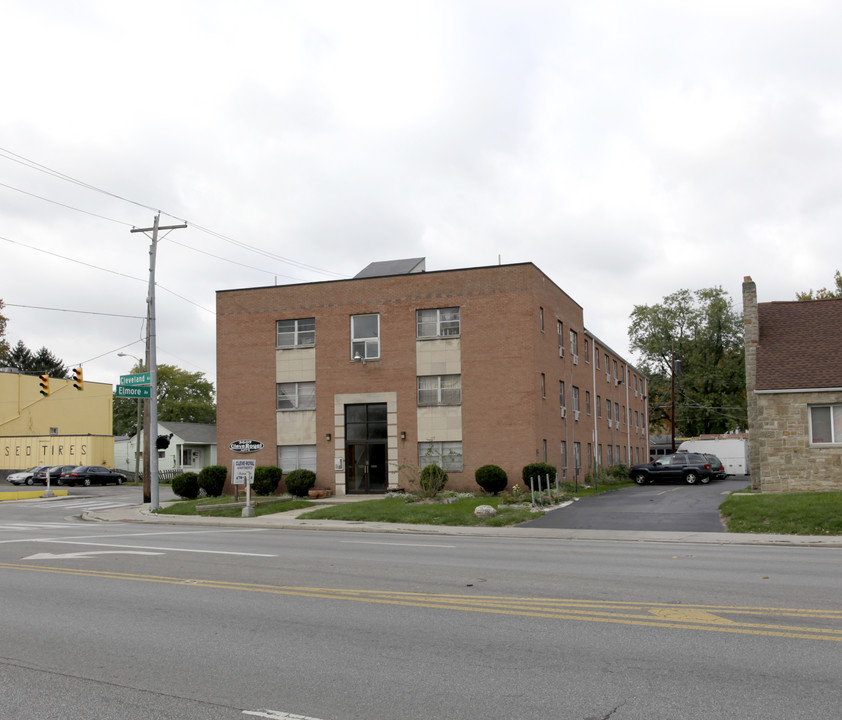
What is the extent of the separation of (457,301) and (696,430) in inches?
1984

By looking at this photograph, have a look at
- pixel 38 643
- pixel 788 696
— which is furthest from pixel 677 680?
pixel 38 643

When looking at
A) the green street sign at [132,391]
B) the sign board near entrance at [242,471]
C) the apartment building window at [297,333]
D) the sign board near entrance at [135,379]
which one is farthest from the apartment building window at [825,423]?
the sign board near entrance at [135,379]

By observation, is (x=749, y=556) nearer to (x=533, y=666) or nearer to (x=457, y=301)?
(x=533, y=666)

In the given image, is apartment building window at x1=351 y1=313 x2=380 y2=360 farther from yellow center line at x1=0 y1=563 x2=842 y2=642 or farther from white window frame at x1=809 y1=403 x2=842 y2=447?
yellow center line at x1=0 y1=563 x2=842 y2=642

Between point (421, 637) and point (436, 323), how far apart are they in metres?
26.5

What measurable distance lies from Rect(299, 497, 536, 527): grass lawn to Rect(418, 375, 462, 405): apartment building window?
6.30 m

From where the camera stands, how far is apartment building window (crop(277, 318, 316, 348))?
3562cm

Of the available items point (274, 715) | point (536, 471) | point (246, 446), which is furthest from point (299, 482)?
point (274, 715)

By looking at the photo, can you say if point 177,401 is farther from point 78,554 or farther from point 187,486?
point 78,554

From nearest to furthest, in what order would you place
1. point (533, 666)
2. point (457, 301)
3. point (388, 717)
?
1. point (388, 717)
2. point (533, 666)
3. point (457, 301)

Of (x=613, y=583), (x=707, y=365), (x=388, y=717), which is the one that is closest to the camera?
(x=388, y=717)

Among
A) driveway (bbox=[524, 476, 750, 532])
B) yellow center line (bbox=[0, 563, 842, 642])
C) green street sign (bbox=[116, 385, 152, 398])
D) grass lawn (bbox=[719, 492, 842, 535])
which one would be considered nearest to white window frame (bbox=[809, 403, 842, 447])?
driveway (bbox=[524, 476, 750, 532])

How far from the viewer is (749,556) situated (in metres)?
14.6

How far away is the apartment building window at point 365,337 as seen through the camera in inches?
1364
